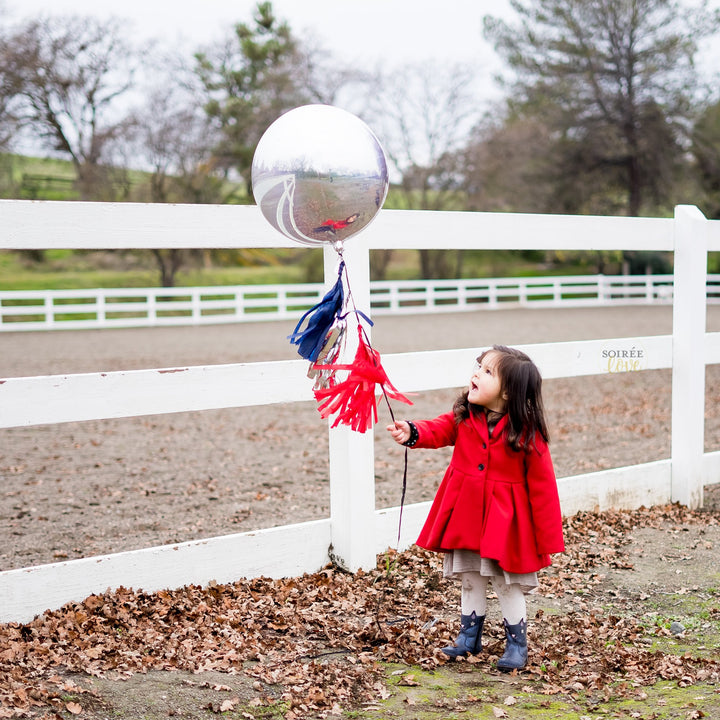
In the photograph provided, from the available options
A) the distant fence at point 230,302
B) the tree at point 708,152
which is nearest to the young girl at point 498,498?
the distant fence at point 230,302

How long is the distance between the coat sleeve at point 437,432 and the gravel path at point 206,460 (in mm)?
2264

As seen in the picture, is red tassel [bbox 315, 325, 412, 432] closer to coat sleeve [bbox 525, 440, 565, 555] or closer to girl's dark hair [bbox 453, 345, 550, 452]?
girl's dark hair [bbox 453, 345, 550, 452]

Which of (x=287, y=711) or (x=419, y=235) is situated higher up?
(x=419, y=235)

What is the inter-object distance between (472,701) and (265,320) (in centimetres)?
2086

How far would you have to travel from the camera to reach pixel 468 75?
107 ft

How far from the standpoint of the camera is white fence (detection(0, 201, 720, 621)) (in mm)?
3330

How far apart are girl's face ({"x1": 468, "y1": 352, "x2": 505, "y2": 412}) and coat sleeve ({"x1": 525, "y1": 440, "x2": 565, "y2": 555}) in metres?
0.23

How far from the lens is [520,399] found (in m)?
3.19

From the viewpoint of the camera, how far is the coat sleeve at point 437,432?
3.23 m

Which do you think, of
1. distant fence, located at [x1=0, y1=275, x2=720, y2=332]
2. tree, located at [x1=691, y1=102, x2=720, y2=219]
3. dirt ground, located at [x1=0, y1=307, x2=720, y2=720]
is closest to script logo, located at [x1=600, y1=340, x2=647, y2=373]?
dirt ground, located at [x1=0, y1=307, x2=720, y2=720]

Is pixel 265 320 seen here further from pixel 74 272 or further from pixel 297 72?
pixel 297 72

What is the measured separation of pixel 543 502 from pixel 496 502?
7.2 inches

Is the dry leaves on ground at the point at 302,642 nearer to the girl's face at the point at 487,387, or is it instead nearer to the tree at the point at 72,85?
the girl's face at the point at 487,387

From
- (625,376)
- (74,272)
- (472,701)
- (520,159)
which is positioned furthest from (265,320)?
(472,701)
